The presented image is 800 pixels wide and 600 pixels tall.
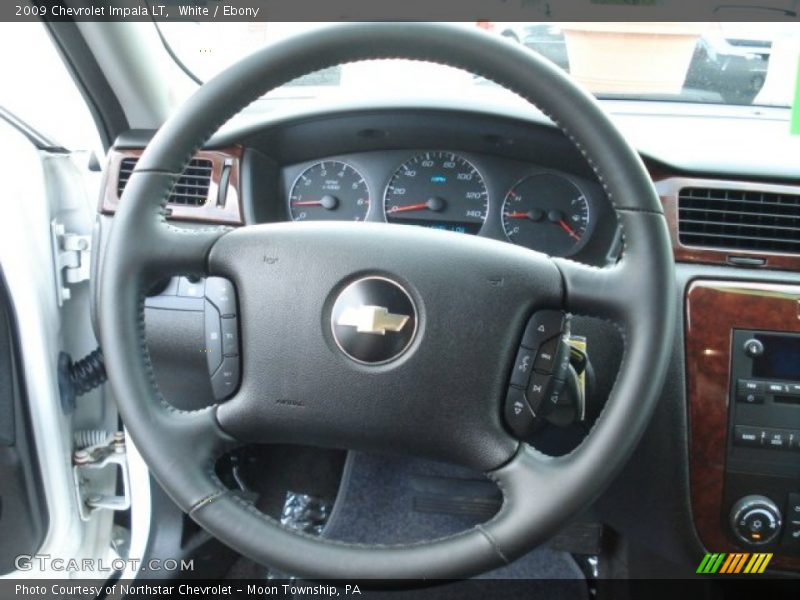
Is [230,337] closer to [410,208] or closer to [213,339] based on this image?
[213,339]

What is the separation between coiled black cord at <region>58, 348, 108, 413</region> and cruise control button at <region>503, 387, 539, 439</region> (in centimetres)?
89

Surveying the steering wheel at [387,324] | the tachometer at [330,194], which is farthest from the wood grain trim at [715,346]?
the tachometer at [330,194]

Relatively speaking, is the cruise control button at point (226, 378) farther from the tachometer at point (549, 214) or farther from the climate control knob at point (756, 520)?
the climate control knob at point (756, 520)

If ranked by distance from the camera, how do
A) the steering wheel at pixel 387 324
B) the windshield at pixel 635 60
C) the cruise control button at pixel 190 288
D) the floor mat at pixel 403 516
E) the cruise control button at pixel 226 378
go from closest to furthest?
1. the steering wheel at pixel 387 324
2. the cruise control button at pixel 226 378
3. the cruise control button at pixel 190 288
4. the windshield at pixel 635 60
5. the floor mat at pixel 403 516

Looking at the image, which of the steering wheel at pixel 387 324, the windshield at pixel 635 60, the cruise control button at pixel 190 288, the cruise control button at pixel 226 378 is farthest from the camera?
the windshield at pixel 635 60

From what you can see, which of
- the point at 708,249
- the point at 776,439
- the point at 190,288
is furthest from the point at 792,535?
the point at 190,288

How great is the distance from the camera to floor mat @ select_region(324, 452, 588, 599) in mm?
1650

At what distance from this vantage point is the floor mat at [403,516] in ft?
5.41

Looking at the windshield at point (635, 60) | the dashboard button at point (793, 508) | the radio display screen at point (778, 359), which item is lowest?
the dashboard button at point (793, 508)

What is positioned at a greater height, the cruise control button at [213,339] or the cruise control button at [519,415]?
the cruise control button at [213,339]

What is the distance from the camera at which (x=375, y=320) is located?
986 millimetres

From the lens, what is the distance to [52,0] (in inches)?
54.6

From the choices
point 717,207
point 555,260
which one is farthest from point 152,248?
point 717,207

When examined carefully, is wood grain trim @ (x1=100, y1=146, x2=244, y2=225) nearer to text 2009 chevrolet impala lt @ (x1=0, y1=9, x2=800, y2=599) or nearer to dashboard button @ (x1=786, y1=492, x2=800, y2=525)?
text 2009 chevrolet impala lt @ (x1=0, y1=9, x2=800, y2=599)
